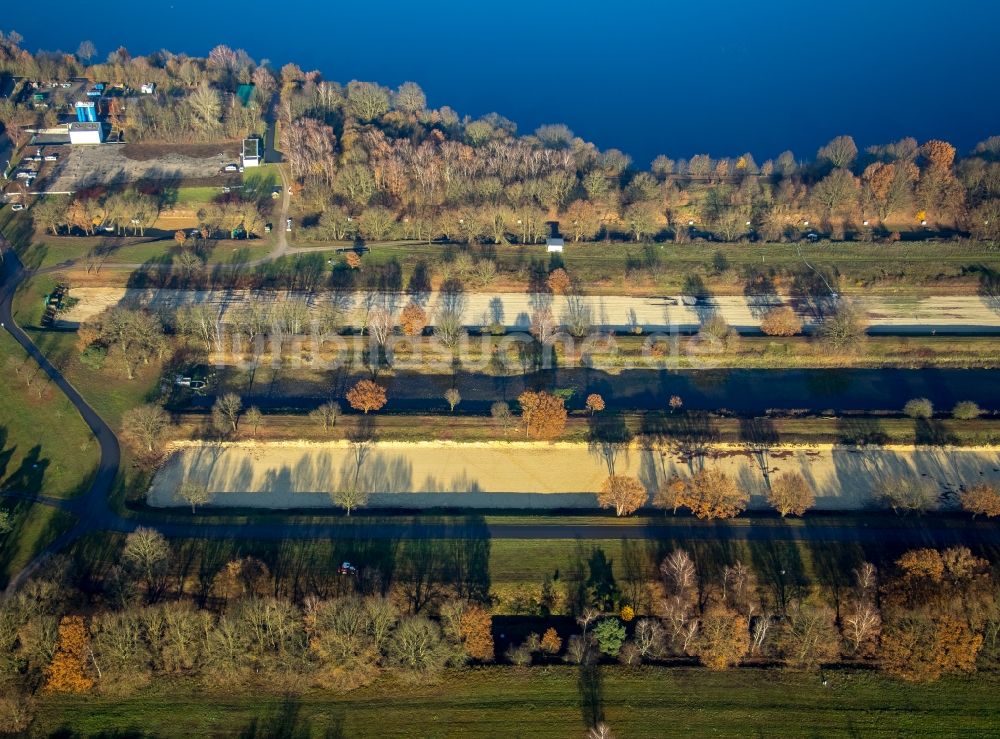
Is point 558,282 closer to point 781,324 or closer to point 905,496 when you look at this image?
point 781,324

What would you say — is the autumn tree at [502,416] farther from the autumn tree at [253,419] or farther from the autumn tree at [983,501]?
the autumn tree at [983,501]

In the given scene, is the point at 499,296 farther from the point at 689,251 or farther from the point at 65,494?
the point at 65,494

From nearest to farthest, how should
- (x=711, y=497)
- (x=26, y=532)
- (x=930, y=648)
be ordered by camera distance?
(x=930, y=648), (x=26, y=532), (x=711, y=497)

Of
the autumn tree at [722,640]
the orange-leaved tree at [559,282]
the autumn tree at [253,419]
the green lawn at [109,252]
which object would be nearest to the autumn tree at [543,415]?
the autumn tree at [722,640]

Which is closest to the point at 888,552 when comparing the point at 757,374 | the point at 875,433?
the point at 875,433

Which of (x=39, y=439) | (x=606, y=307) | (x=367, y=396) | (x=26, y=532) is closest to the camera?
(x=26, y=532)

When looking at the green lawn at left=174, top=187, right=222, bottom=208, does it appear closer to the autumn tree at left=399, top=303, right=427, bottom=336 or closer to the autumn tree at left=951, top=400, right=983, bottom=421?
the autumn tree at left=399, top=303, right=427, bottom=336

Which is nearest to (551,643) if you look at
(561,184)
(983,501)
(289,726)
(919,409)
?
(289,726)
